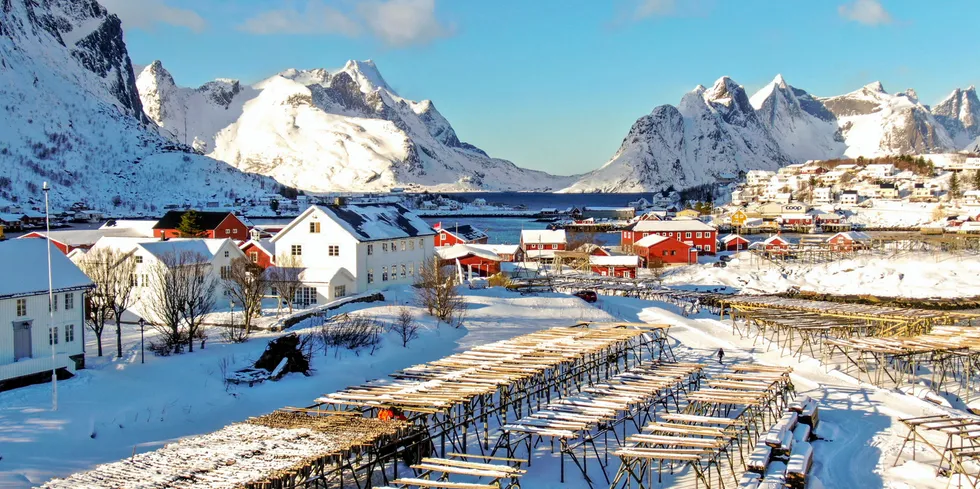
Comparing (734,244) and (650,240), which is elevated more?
(650,240)

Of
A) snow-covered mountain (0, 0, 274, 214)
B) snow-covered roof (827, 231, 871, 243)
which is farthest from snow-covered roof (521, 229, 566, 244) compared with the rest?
snow-covered mountain (0, 0, 274, 214)

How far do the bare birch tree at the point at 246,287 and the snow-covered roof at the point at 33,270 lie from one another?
6.28m

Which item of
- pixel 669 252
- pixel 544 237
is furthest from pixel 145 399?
pixel 544 237

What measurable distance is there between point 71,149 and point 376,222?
150m

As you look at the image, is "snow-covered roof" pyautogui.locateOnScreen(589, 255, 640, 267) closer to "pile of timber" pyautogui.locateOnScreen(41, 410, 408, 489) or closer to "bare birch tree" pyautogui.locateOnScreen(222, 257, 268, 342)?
"bare birch tree" pyautogui.locateOnScreen(222, 257, 268, 342)

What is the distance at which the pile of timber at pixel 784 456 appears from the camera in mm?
15578

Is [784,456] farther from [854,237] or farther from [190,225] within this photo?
[854,237]

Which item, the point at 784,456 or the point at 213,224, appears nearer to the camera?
the point at 784,456

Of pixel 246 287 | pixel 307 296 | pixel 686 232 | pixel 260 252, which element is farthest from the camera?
pixel 686 232

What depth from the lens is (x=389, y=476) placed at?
16.3m

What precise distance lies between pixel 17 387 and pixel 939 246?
7098cm

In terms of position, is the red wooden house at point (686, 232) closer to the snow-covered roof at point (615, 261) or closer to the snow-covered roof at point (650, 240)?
the snow-covered roof at point (650, 240)

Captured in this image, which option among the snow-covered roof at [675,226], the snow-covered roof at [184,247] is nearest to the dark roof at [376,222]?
the snow-covered roof at [184,247]

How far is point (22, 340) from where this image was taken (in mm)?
21812
